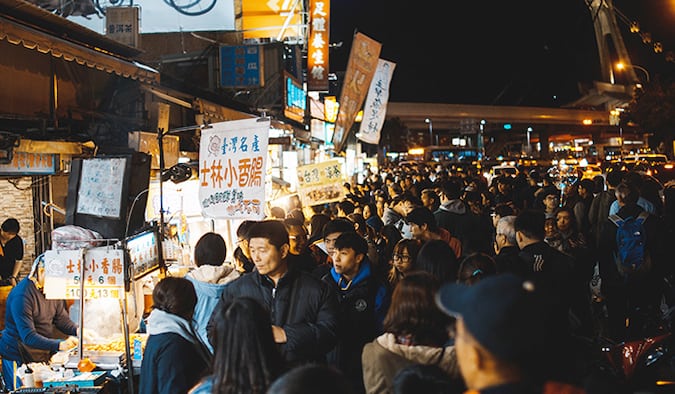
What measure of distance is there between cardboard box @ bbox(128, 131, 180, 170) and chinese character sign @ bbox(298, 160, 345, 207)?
2742 millimetres

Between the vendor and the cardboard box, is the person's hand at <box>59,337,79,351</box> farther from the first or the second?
the cardboard box

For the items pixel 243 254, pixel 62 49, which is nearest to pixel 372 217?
pixel 243 254

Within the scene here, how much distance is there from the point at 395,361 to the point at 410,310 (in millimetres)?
312

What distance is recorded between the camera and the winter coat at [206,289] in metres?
5.37

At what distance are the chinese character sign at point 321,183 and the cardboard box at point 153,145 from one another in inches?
108

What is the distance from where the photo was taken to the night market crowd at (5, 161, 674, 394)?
220cm

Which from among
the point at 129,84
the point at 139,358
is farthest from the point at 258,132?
the point at 129,84

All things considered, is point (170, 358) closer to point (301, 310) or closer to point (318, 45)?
point (301, 310)

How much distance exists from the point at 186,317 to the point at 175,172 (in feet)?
14.1

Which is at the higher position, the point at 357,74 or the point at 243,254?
the point at 357,74

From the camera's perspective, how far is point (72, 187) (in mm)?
6863

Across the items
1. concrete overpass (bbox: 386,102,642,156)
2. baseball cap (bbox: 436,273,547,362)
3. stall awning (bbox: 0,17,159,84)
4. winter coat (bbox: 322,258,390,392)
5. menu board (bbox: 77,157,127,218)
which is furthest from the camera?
concrete overpass (bbox: 386,102,642,156)

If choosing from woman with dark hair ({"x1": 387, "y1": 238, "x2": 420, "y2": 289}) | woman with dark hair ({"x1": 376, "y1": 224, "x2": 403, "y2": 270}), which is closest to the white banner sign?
woman with dark hair ({"x1": 376, "y1": 224, "x2": 403, "y2": 270})

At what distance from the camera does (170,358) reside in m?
3.80
